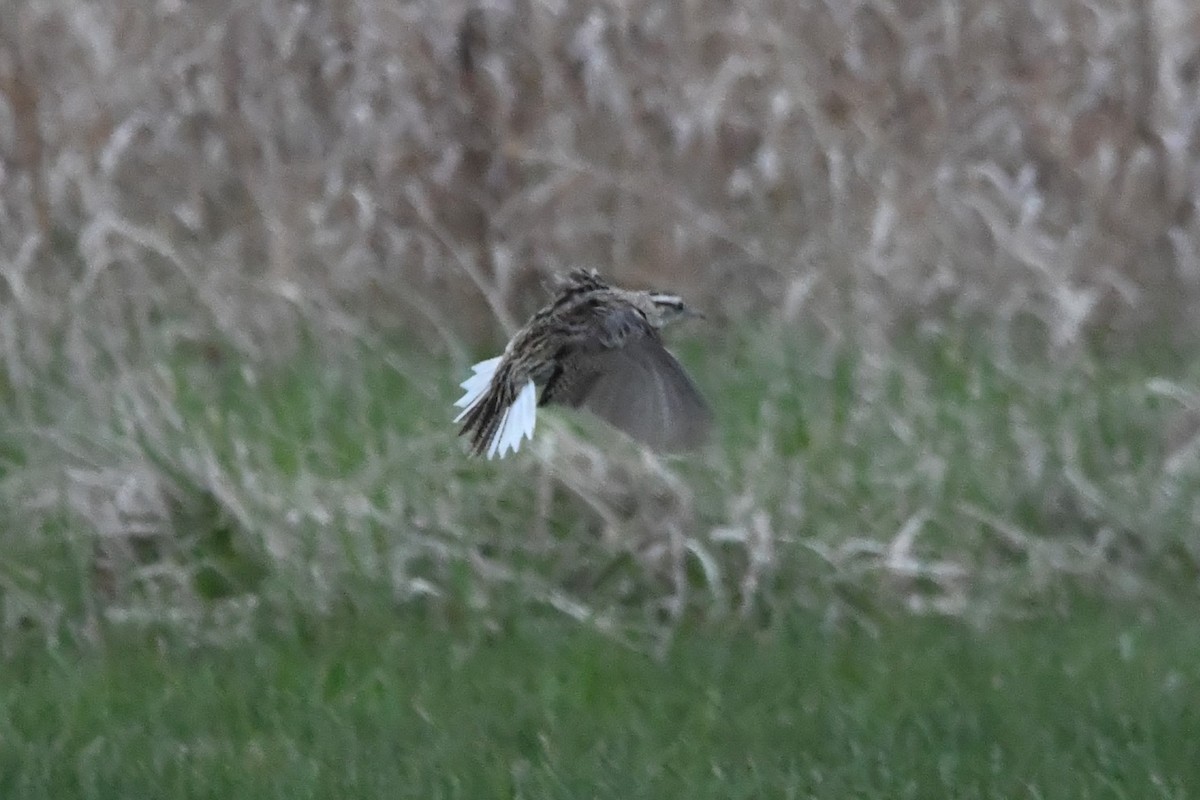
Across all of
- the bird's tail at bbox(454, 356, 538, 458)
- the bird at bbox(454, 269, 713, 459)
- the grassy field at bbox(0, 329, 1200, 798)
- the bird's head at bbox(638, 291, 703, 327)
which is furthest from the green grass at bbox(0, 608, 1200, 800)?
the bird's head at bbox(638, 291, 703, 327)

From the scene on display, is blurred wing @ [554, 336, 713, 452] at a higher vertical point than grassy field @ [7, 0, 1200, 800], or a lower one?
lower

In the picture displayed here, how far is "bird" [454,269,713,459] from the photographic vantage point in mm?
3750

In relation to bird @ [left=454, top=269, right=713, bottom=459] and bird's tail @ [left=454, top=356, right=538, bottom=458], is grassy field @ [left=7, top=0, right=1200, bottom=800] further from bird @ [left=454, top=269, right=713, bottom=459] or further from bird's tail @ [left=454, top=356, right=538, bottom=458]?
bird @ [left=454, top=269, right=713, bottom=459]

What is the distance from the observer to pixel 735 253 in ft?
24.4

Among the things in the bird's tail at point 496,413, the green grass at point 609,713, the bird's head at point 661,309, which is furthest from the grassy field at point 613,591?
the bird's head at point 661,309

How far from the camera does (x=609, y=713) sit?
483 cm

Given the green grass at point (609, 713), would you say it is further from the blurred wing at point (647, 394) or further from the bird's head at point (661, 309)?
the bird's head at point (661, 309)

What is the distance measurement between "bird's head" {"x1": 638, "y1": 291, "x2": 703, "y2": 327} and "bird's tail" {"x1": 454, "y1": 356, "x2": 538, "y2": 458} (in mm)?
231

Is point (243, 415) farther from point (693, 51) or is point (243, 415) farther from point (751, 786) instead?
point (751, 786)

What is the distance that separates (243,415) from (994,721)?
8.53ft

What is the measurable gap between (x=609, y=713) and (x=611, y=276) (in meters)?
A: 2.59

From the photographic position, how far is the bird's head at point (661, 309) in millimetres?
3793

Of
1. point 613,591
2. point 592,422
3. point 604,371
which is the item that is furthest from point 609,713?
point 592,422

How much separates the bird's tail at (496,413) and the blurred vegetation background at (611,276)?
1.37 meters
